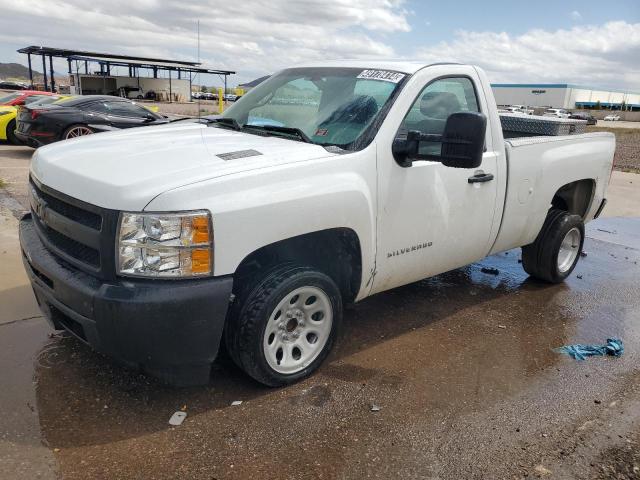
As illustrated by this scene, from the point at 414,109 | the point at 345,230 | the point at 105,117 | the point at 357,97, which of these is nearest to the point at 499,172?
the point at 414,109

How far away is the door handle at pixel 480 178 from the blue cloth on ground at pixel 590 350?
1.37 m

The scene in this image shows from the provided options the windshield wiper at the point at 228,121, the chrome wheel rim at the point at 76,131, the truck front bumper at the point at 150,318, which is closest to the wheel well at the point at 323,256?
the truck front bumper at the point at 150,318

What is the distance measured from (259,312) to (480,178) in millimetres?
2014

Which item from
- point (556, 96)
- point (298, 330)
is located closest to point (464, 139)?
point (298, 330)

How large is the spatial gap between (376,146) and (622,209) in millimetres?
7922

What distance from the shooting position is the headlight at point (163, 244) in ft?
8.54

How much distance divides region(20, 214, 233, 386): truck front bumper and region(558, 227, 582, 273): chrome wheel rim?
13.1 feet

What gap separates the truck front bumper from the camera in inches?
103

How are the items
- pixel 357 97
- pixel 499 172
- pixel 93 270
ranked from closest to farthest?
pixel 93 270 → pixel 357 97 → pixel 499 172

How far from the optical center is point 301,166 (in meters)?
3.04

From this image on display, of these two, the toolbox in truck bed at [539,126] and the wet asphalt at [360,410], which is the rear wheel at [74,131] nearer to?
the wet asphalt at [360,410]

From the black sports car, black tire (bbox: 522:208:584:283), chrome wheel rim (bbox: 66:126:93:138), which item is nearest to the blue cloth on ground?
black tire (bbox: 522:208:584:283)

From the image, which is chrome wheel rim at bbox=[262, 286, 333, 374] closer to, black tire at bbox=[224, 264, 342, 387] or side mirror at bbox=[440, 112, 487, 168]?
black tire at bbox=[224, 264, 342, 387]

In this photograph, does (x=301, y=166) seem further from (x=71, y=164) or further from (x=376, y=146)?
(x=71, y=164)
